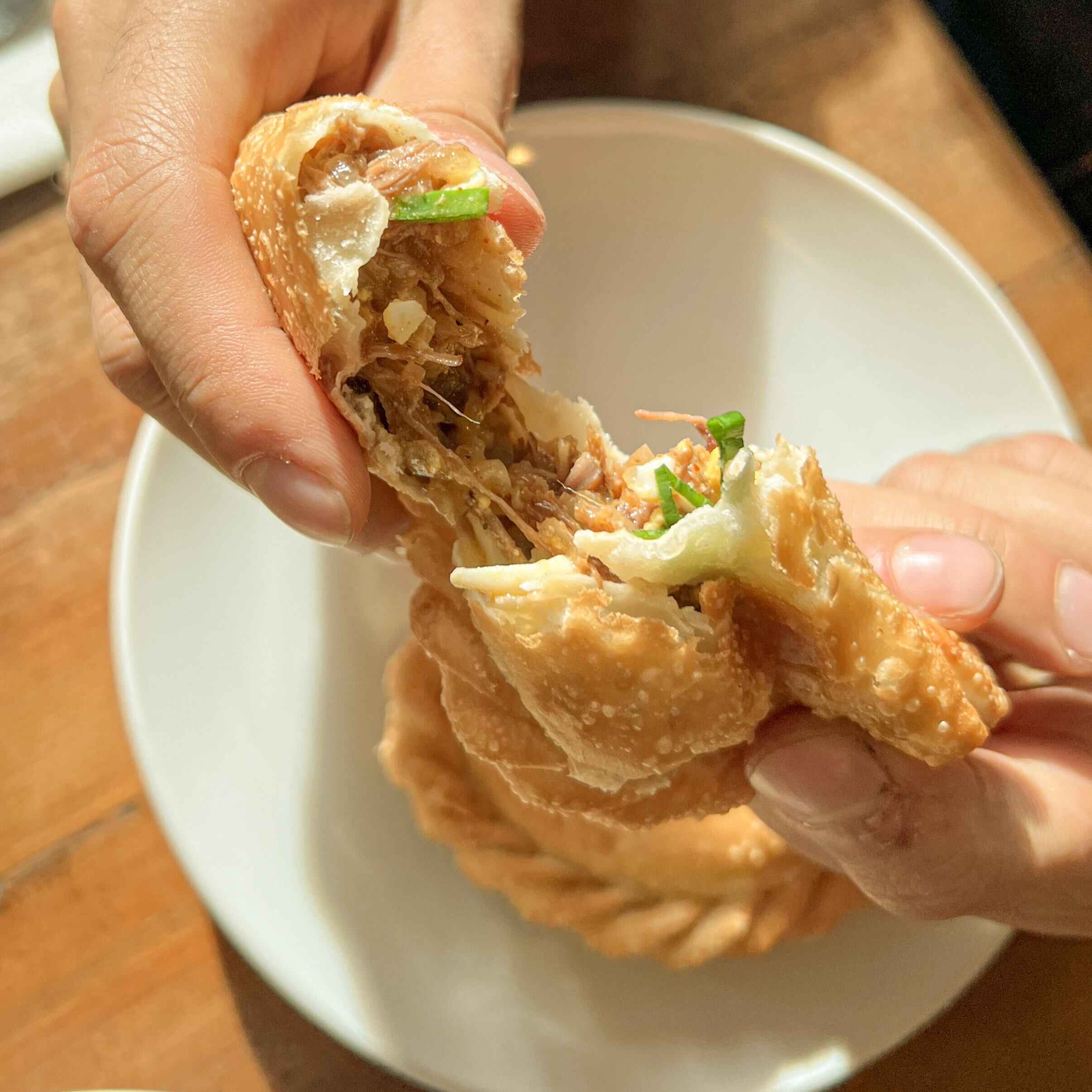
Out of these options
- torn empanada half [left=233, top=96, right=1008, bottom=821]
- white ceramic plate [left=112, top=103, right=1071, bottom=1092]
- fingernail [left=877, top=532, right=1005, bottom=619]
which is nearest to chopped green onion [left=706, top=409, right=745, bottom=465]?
torn empanada half [left=233, top=96, right=1008, bottom=821]

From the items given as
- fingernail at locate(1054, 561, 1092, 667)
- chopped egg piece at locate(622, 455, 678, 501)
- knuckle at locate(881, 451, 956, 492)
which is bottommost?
knuckle at locate(881, 451, 956, 492)

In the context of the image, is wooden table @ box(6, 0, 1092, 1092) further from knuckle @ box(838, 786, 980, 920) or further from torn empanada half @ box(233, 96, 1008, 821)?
torn empanada half @ box(233, 96, 1008, 821)

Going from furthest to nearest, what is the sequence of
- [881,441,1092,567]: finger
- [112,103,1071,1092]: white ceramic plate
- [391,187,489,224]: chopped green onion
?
[881,441,1092,567]: finger < [112,103,1071,1092]: white ceramic plate < [391,187,489,224]: chopped green onion

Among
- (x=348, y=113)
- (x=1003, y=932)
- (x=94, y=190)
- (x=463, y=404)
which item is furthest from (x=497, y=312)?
(x=1003, y=932)

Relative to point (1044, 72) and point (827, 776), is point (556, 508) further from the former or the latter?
point (1044, 72)

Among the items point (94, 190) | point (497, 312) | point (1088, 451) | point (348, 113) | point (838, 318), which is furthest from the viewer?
point (838, 318)

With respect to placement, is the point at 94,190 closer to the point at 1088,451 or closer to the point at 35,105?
the point at 35,105
